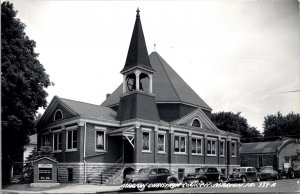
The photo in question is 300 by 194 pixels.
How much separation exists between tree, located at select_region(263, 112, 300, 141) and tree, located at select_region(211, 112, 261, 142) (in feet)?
9.79

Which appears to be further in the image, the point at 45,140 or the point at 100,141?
the point at 45,140

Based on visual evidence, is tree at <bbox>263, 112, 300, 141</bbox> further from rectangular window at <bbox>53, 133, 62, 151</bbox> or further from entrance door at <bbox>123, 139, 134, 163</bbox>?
rectangular window at <bbox>53, 133, 62, 151</bbox>

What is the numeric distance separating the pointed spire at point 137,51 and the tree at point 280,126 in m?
33.8

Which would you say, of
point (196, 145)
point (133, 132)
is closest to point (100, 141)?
point (133, 132)

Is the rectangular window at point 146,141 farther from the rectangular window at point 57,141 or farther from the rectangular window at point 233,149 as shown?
the rectangular window at point 233,149

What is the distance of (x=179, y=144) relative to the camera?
109 feet

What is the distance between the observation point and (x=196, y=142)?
3553cm

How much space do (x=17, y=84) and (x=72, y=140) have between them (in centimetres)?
649

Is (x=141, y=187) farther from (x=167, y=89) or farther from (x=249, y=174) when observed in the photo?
(x=167, y=89)

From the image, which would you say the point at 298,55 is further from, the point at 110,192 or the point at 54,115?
the point at 54,115

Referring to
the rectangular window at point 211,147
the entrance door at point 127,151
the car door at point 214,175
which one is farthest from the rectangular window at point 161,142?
the rectangular window at point 211,147

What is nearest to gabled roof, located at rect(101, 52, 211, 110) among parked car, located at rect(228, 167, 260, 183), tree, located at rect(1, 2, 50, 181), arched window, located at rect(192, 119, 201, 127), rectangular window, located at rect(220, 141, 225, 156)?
arched window, located at rect(192, 119, 201, 127)

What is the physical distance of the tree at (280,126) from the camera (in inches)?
2295

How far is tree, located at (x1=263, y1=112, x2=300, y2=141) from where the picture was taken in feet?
191
